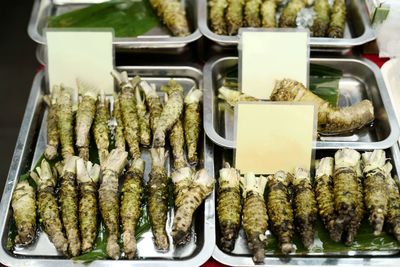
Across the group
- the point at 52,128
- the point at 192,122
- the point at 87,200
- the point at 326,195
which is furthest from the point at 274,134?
the point at 52,128

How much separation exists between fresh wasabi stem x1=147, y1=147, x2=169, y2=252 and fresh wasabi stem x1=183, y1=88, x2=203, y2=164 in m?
0.17

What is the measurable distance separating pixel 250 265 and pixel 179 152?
765 mm

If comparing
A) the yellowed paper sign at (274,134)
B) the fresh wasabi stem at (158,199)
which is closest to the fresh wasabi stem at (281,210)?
the yellowed paper sign at (274,134)

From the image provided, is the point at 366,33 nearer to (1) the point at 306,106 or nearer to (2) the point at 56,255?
(1) the point at 306,106

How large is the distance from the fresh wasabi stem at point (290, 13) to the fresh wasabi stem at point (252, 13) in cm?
16

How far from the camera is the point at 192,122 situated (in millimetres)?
3059

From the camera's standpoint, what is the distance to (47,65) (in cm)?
329

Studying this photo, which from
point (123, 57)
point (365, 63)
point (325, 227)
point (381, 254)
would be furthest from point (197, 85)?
point (381, 254)

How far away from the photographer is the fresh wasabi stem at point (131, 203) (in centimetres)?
251

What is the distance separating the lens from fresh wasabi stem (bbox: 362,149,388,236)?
8.40 ft

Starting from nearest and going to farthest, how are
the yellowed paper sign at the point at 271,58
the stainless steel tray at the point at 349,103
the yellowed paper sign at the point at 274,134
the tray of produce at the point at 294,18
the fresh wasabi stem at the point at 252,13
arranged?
the yellowed paper sign at the point at 274,134, the stainless steel tray at the point at 349,103, the yellowed paper sign at the point at 271,58, the tray of produce at the point at 294,18, the fresh wasabi stem at the point at 252,13

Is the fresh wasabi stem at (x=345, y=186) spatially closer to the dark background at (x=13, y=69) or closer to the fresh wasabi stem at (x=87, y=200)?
the fresh wasabi stem at (x=87, y=200)

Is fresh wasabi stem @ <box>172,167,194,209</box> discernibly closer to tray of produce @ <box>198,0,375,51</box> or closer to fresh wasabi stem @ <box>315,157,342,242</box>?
fresh wasabi stem @ <box>315,157,342,242</box>

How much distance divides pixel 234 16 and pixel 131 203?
156 cm
